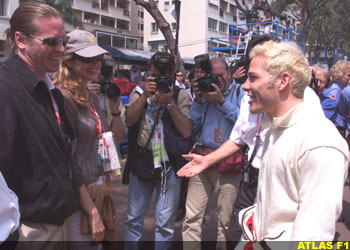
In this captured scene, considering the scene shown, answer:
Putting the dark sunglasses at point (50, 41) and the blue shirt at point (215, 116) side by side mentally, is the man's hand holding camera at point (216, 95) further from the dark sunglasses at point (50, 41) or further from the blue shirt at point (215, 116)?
the dark sunglasses at point (50, 41)

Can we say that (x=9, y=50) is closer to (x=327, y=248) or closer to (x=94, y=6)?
(x=327, y=248)

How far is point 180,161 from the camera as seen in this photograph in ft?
8.95

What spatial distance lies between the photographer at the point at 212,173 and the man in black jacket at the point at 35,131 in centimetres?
135

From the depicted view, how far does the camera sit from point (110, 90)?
8.22 feet

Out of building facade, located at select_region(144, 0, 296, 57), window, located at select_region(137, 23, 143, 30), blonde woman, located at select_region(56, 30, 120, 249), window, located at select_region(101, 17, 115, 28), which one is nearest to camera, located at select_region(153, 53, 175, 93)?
blonde woman, located at select_region(56, 30, 120, 249)

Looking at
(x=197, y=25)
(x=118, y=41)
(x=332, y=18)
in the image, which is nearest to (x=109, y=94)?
(x=332, y=18)

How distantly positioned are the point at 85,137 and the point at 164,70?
1041 mm

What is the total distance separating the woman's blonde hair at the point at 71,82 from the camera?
6.48 ft

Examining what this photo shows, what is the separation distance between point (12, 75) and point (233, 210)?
6.39 feet

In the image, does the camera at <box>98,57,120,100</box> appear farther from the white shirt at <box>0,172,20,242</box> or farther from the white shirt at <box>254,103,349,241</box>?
the white shirt at <box>0,172,20,242</box>

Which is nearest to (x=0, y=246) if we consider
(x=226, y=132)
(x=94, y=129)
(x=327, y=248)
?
(x=94, y=129)

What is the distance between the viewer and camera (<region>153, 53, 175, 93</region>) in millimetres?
2578

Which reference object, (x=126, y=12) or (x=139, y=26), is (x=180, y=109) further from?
(x=139, y=26)

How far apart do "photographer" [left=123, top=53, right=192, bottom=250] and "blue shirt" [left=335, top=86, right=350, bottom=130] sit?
3.09 m
